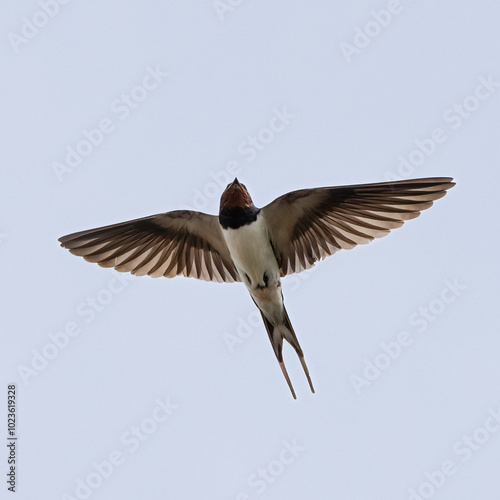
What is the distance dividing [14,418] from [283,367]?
2.73 meters

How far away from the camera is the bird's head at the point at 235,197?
662 centimetres

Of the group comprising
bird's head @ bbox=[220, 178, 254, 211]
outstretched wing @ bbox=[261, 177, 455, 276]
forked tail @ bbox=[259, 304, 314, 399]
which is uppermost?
bird's head @ bbox=[220, 178, 254, 211]

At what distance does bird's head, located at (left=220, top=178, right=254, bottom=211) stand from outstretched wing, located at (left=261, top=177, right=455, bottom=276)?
193 millimetres

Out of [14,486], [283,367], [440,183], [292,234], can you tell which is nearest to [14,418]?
[14,486]

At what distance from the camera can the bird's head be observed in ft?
21.7

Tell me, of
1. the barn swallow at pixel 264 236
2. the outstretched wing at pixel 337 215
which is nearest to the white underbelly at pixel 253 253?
the barn swallow at pixel 264 236

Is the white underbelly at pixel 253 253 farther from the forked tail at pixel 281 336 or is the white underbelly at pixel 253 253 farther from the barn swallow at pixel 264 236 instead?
the forked tail at pixel 281 336

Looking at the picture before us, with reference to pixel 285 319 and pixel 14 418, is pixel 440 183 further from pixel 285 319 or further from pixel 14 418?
pixel 14 418

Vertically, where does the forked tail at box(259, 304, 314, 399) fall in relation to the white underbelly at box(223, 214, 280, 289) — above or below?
below

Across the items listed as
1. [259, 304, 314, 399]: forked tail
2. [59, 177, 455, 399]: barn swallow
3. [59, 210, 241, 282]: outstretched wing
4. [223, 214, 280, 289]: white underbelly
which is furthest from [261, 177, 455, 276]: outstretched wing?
[59, 210, 241, 282]: outstretched wing

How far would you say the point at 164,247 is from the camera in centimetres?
734

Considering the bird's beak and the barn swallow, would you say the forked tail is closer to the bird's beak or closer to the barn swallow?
the barn swallow

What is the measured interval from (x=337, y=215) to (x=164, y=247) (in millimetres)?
1601

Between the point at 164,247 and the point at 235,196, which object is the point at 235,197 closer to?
the point at 235,196
